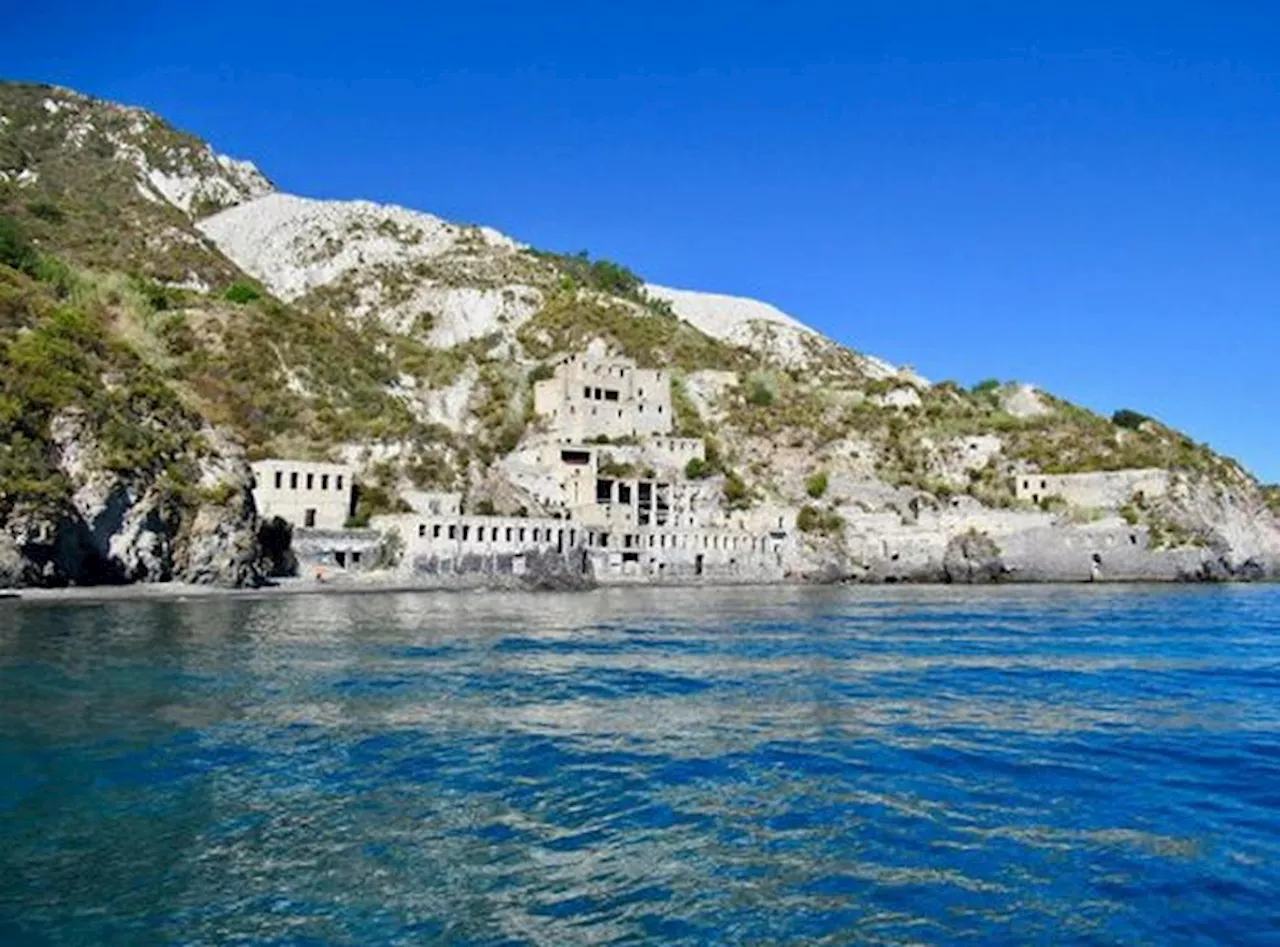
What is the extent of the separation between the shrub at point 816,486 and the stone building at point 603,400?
47.4ft

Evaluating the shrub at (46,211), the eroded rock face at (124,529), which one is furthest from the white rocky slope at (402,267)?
the eroded rock face at (124,529)

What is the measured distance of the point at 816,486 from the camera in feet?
318

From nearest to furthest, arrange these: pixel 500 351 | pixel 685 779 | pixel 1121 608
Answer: pixel 685 779
pixel 1121 608
pixel 500 351

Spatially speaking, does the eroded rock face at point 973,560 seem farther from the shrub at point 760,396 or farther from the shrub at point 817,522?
the shrub at point 760,396

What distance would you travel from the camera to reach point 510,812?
13805mm

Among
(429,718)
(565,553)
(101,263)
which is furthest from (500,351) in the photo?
(429,718)

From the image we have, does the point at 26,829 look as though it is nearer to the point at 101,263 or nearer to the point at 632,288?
the point at 101,263

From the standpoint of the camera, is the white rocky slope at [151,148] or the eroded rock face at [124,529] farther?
the white rocky slope at [151,148]

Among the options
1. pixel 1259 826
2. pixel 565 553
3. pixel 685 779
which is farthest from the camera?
pixel 565 553

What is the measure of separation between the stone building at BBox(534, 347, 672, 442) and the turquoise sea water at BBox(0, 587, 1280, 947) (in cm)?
6823

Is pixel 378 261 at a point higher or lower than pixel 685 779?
higher

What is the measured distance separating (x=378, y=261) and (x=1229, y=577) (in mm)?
112597

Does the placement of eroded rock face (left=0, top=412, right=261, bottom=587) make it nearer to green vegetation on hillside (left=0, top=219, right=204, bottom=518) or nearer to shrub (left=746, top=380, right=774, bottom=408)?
green vegetation on hillside (left=0, top=219, right=204, bottom=518)

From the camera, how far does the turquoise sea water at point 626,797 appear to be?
10094 millimetres
